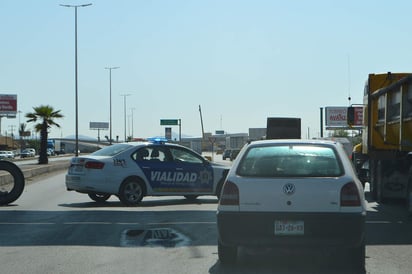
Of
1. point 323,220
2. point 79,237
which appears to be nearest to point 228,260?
point 323,220

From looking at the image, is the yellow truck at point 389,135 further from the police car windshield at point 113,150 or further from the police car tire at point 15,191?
the police car tire at point 15,191

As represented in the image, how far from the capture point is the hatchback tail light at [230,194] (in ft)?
25.9

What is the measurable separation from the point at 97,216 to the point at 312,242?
23.6 feet

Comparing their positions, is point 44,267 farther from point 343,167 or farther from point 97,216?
point 97,216

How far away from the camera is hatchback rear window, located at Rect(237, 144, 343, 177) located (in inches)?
313

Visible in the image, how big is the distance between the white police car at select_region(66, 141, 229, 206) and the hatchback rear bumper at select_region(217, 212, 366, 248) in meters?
8.87

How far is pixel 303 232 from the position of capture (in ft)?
25.3

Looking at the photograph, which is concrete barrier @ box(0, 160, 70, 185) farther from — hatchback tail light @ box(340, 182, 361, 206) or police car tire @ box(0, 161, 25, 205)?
hatchback tail light @ box(340, 182, 361, 206)

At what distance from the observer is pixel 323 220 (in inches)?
303

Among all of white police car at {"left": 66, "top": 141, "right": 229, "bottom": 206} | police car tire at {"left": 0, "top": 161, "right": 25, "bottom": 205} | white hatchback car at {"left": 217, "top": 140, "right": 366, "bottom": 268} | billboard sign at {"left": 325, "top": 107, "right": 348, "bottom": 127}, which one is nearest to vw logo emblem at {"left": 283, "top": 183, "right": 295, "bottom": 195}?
white hatchback car at {"left": 217, "top": 140, "right": 366, "bottom": 268}

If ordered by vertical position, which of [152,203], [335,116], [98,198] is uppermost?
[335,116]

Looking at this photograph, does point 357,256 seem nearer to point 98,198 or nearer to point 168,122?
point 98,198

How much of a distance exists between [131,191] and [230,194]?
29.1ft

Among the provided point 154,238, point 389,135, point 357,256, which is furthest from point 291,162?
point 389,135
